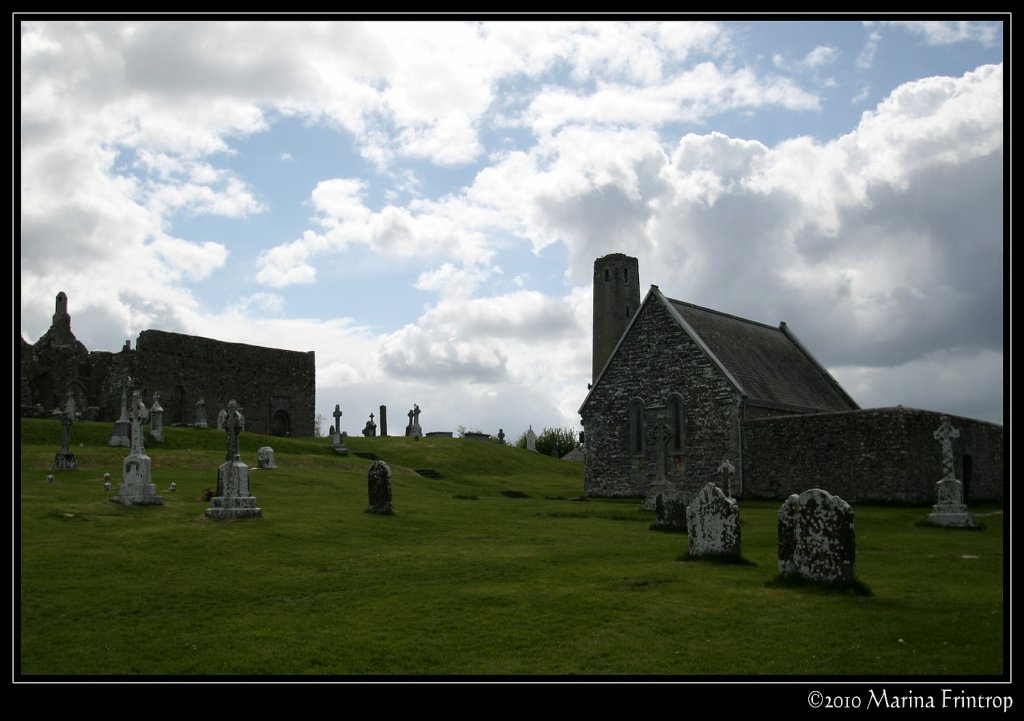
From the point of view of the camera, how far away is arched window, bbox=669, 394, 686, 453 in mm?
34438

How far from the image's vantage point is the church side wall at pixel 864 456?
93.3 ft

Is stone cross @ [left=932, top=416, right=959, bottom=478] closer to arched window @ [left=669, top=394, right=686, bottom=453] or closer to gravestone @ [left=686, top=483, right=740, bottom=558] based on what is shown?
gravestone @ [left=686, top=483, right=740, bottom=558]

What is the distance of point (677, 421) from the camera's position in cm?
3484

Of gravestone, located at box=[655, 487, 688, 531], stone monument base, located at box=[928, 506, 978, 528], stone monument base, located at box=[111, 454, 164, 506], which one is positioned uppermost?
stone monument base, located at box=[111, 454, 164, 506]

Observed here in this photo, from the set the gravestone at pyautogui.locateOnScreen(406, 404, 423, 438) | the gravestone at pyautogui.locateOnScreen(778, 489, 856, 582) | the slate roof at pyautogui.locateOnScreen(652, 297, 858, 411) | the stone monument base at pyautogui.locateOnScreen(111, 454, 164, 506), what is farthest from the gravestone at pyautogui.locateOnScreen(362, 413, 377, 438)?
the gravestone at pyautogui.locateOnScreen(778, 489, 856, 582)

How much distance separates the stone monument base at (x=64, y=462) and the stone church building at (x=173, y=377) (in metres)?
18.4

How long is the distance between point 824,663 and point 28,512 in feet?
51.6

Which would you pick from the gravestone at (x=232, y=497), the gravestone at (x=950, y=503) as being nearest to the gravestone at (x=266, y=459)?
the gravestone at (x=232, y=497)

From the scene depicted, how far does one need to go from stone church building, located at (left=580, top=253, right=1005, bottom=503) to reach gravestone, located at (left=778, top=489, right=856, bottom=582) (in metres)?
12.8

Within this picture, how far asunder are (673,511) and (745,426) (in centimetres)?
1404

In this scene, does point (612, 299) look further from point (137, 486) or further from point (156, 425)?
point (137, 486)

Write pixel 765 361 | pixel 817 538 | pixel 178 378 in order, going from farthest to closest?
pixel 178 378 < pixel 765 361 < pixel 817 538

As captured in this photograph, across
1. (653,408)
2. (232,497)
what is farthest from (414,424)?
(232,497)
